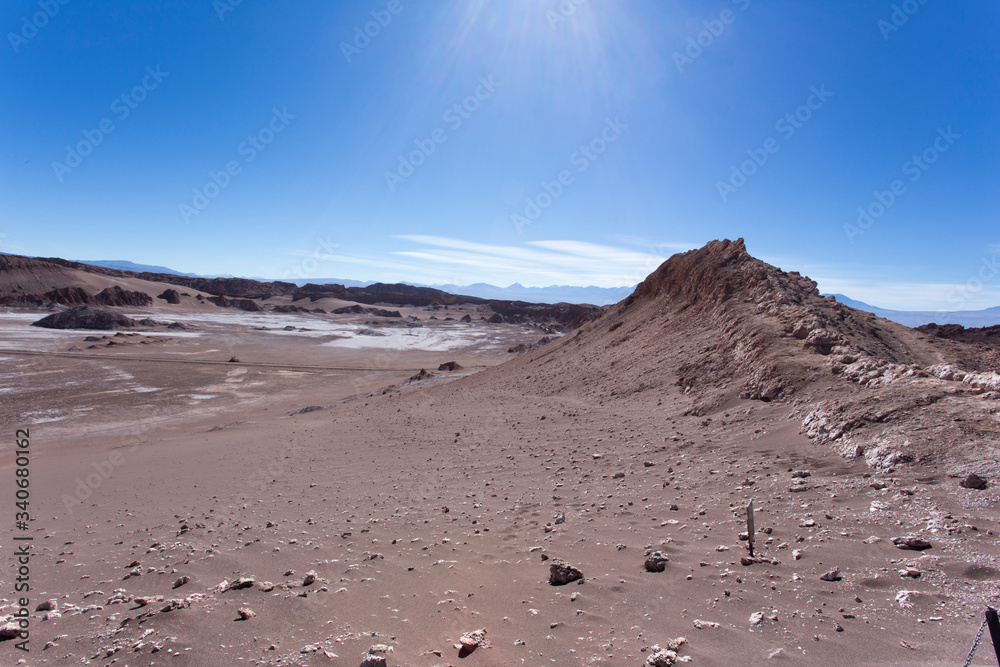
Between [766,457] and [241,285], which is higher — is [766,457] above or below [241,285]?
below

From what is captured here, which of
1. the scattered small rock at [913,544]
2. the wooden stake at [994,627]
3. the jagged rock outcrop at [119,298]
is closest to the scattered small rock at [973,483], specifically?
the scattered small rock at [913,544]

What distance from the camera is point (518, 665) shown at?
2.86 metres

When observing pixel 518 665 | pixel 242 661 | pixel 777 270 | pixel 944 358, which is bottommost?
pixel 242 661

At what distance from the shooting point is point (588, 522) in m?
5.03

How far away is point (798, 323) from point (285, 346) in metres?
41.6

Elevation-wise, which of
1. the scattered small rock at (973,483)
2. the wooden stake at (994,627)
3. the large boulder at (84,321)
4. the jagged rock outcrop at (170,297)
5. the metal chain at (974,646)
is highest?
the jagged rock outcrop at (170,297)

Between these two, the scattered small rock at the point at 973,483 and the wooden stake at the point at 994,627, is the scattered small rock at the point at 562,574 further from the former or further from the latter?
the scattered small rock at the point at 973,483

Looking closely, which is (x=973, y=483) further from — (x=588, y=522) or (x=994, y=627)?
(x=588, y=522)

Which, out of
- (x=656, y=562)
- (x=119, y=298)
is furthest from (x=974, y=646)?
(x=119, y=298)

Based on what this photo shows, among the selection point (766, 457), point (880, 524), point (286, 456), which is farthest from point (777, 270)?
point (286, 456)

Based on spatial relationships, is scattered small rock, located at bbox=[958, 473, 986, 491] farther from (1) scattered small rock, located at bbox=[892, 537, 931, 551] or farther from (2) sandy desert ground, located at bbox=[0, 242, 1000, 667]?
(1) scattered small rock, located at bbox=[892, 537, 931, 551]

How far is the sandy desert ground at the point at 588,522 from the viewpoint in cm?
305

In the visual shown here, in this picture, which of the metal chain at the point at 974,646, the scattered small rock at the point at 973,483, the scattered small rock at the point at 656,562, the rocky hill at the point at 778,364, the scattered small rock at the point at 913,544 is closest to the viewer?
the metal chain at the point at 974,646

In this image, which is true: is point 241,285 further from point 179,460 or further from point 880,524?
point 880,524
